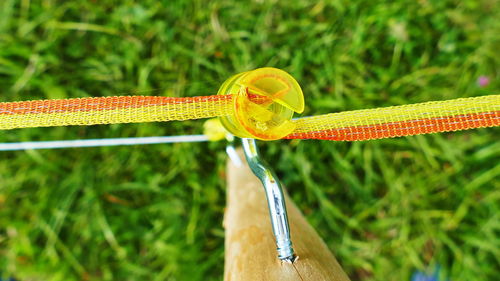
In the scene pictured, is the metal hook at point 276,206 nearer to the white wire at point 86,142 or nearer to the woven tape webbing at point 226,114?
the woven tape webbing at point 226,114

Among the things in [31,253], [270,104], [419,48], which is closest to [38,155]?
[31,253]

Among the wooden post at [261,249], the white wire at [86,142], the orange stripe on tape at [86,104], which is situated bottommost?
the white wire at [86,142]

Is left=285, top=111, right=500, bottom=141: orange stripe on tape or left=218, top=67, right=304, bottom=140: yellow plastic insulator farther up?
left=218, top=67, right=304, bottom=140: yellow plastic insulator

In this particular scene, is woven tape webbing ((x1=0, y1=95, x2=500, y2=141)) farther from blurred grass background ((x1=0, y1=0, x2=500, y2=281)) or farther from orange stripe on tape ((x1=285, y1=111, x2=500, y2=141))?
blurred grass background ((x1=0, y1=0, x2=500, y2=281))

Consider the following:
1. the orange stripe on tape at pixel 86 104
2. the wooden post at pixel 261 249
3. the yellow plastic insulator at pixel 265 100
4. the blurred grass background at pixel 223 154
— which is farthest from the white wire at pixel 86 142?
the yellow plastic insulator at pixel 265 100

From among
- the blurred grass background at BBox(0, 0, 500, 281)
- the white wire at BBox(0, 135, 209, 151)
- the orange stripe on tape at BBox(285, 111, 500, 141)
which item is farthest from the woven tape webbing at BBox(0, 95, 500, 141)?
the blurred grass background at BBox(0, 0, 500, 281)

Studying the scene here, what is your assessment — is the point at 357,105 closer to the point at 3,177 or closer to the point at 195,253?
the point at 195,253
